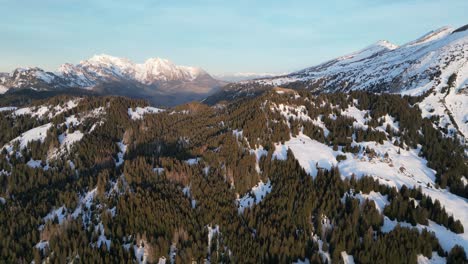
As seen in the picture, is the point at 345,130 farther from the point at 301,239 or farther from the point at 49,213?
the point at 49,213

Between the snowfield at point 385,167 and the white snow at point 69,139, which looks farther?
→ the white snow at point 69,139

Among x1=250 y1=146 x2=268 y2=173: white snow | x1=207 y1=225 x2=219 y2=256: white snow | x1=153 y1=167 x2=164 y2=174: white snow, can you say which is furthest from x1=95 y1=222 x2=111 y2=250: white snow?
x1=250 y1=146 x2=268 y2=173: white snow

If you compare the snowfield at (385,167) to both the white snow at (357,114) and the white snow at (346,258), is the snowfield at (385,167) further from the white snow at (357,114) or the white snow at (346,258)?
the white snow at (357,114)

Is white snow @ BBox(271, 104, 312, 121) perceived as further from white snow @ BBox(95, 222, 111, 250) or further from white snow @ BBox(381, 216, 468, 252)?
white snow @ BBox(95, 222, 111, 250)

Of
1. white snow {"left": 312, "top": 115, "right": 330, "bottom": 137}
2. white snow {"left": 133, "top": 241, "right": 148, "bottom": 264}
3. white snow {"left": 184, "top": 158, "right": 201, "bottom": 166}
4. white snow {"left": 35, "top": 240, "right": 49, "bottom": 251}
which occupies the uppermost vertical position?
white snow {"left": 312, "top": 115, "right": 330, "bottom": 137}

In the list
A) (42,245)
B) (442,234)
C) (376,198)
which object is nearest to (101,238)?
(42,245)

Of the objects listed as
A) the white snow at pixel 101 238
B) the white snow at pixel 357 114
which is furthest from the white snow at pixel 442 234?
the white snow at pixel 357 114

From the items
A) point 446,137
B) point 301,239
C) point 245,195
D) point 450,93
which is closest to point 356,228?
point 301,239
